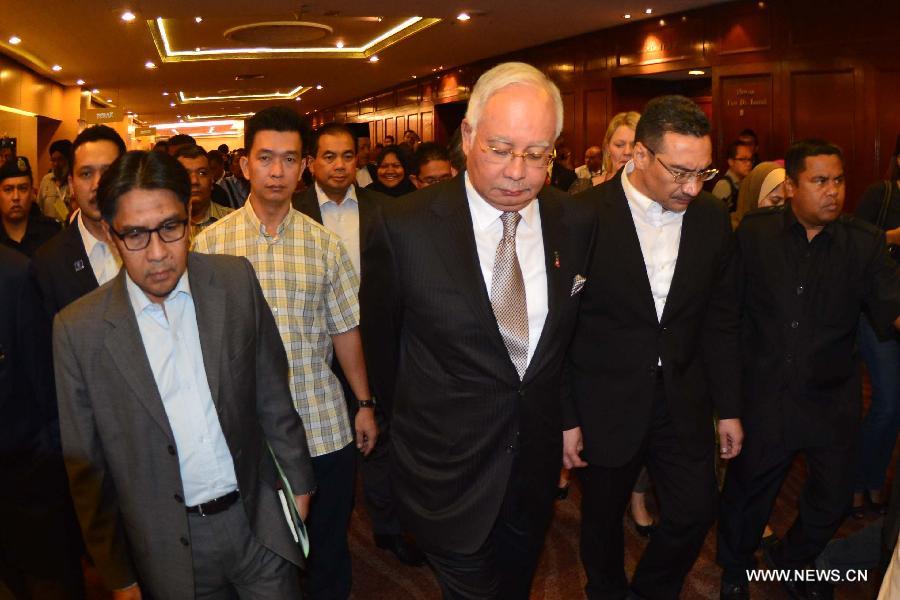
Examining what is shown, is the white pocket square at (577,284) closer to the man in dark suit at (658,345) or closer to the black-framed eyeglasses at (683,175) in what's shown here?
the man in dark suit at (658,345)

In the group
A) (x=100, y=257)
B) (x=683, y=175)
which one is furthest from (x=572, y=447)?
(x=100, y=257)

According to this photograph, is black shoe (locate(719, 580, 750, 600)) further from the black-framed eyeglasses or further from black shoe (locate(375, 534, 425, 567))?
the black-framed eyeglasses

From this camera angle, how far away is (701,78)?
1369 cm

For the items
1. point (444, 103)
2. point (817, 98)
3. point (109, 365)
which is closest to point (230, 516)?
point (109, 365)

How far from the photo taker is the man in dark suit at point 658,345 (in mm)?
2930

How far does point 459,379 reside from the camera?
239 centimetres

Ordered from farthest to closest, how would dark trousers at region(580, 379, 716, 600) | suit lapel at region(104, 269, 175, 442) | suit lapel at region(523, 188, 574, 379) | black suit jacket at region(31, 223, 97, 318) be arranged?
dark trousers at region(580, 379, 716, 600) → black suit jacket at region(31, 223, 97, 318) → suit lapel at region(523, 188, 574, 379) → suit lapel at region(104, 269, 175, 442)

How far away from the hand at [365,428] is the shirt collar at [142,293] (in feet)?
3.94

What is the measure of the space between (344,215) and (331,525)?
66.7 inches

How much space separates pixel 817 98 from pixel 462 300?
8.96 m

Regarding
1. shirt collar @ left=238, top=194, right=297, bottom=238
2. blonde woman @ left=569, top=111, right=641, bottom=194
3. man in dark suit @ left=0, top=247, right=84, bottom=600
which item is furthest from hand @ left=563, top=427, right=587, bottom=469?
blonde woman @ left=569, top=111, right=641, bottom=194

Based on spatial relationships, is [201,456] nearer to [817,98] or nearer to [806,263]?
[806,263]

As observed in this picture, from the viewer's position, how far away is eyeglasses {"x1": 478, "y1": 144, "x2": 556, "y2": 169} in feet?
7.55

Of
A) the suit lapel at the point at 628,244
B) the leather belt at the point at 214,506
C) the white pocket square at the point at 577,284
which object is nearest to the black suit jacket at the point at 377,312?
the white pocket square at the point at 577,284
